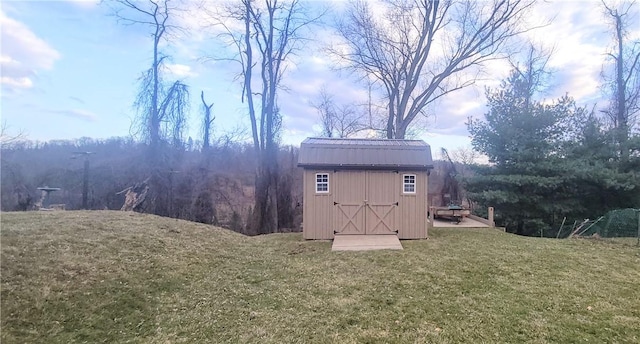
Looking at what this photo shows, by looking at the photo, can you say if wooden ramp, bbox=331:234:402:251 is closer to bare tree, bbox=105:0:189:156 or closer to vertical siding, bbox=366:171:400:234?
vertical siding, bbox=366:171:400:234

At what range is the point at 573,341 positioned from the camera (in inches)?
147

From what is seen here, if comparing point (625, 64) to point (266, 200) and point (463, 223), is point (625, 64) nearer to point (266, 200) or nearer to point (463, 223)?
point (463, 223)

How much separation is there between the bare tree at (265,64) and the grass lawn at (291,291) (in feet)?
24.1

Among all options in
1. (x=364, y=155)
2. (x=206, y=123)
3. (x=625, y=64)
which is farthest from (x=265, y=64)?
(x=625, y=64)

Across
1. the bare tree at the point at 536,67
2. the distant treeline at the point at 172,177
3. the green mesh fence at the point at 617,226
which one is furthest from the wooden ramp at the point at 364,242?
the bare tree at the point at 536,67

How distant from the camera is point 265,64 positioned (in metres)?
16.0

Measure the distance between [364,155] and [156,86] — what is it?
10634mm

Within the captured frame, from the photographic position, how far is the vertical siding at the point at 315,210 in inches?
372

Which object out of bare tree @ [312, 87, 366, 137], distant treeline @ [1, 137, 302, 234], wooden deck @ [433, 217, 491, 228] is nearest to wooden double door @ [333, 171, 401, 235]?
wooden deck @ [433, 217, 491, 228]

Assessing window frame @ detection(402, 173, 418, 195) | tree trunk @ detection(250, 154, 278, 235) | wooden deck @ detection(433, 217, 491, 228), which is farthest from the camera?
tree trunk @ detection(250, 154, 278, 235)

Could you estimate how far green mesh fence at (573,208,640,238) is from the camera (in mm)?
9477

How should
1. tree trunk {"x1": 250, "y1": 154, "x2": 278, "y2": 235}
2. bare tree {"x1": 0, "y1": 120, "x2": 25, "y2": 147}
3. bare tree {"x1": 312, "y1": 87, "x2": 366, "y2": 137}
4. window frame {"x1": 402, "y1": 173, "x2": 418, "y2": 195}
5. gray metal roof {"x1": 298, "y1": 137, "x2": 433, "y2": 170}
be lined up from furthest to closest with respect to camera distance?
bare tree {"x1": 312, "y1": 87, "x2": 366, "y2": 137}, tree trunk {"x1": 250, "y1": 154, "x2": 278, "y2": 235}, window frame {"x1": 402, "y1": 173, "x2": 418, "y2": 195}, gray metal roof {"x1": 298, "y1": 137, "x2": 433, "y2": 170}, bare tree {"x1": 0, "y1": 120, "x2": 25, "y2": 147}

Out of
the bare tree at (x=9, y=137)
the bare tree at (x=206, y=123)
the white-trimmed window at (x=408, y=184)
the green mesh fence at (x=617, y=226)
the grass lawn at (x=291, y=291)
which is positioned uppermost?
the bare tree at (x=206, y=123)

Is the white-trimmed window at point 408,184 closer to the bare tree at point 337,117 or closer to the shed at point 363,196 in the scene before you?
the shed at point 363,196
